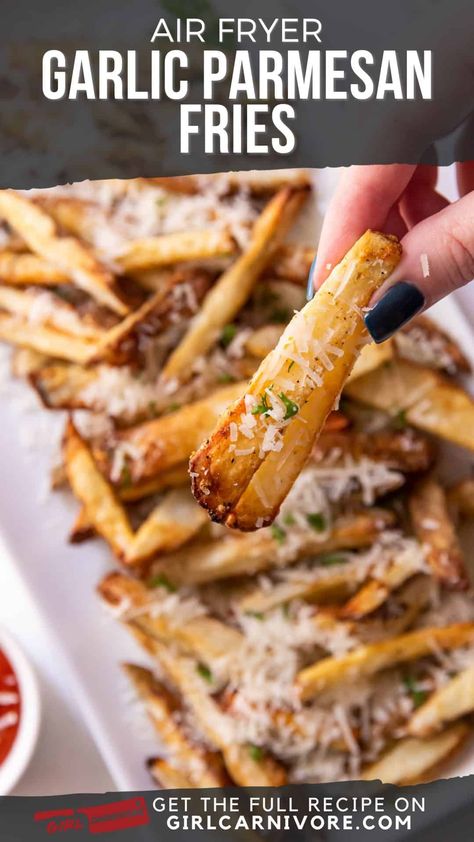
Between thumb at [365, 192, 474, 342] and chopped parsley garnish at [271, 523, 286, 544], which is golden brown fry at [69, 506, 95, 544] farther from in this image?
thumb at [365, 192, 474, 342]

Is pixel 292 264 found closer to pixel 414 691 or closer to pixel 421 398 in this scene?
pixel 421 398

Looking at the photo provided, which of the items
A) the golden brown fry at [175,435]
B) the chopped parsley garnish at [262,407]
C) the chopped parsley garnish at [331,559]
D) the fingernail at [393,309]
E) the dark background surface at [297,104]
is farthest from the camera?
the chopped parsley garnish at [331,559]

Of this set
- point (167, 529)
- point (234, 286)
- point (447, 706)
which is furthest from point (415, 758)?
point (234, 286)

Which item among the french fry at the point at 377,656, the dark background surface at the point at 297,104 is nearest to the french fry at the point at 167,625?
the french fry at the point at 377,656

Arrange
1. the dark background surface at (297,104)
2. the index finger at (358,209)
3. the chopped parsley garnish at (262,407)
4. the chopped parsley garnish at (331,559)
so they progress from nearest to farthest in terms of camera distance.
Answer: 1. the chopped parsley garnish at (262,407)
2. the index finger at (358,209)
3. the dark background surface at (297,104)
4. the chopped parsley garnish at (331,559)

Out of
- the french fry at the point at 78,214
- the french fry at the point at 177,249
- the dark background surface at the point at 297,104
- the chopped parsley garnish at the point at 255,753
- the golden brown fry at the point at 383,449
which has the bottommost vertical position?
the chopped parsley garnish at the point at 255,753

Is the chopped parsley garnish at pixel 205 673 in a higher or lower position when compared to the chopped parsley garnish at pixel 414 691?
higher

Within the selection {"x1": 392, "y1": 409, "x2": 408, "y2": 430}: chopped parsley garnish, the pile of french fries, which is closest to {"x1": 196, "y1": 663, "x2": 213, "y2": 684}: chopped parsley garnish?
the pile of french fries

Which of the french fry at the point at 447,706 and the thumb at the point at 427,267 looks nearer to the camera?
the thumb at the point at 427,267

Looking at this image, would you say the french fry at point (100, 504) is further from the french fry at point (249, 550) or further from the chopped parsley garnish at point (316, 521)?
the chopped parsley garnish at point (316, 521)
